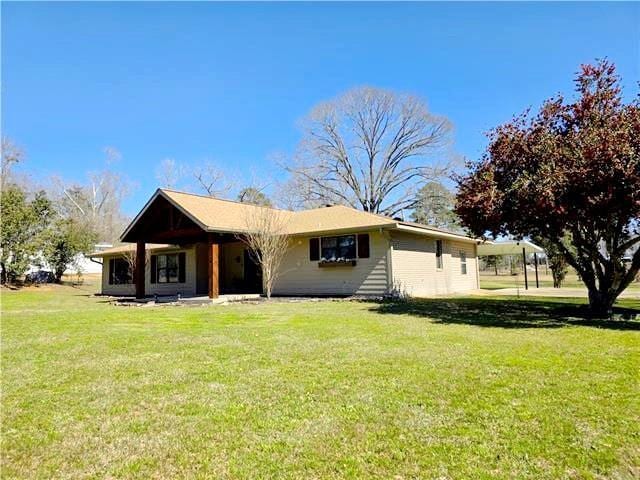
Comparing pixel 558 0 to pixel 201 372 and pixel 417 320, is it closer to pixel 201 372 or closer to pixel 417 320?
pixel 417 320

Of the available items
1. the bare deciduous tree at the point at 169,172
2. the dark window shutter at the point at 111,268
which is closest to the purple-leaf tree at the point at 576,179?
the dark window shutter at the point at 111,268

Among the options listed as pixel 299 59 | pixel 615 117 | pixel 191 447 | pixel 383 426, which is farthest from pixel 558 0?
pixel 191 447

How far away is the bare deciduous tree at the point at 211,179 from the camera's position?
3794 cm

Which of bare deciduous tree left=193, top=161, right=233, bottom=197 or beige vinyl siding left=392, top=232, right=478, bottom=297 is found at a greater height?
bare deciduous tree left=193, top=161, right=233, bottom=197

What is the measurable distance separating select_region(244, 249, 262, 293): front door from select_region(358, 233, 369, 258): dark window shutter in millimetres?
5305

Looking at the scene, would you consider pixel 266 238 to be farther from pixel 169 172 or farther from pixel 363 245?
pixel 169 172

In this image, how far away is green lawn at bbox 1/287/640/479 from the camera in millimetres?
2781

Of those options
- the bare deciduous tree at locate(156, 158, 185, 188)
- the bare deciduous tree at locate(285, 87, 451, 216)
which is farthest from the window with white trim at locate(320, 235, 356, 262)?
the bare deciduous tree at locate(156, 158, 185, 188)

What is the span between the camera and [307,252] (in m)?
16.5

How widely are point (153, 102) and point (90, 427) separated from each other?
55.5 ft

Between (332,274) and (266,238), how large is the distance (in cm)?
294

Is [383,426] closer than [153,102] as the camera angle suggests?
Yes

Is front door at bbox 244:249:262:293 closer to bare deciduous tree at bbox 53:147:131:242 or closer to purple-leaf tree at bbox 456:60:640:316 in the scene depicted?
purple-leaf tree at bbox 456:60:640:316

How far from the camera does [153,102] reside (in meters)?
17.8
